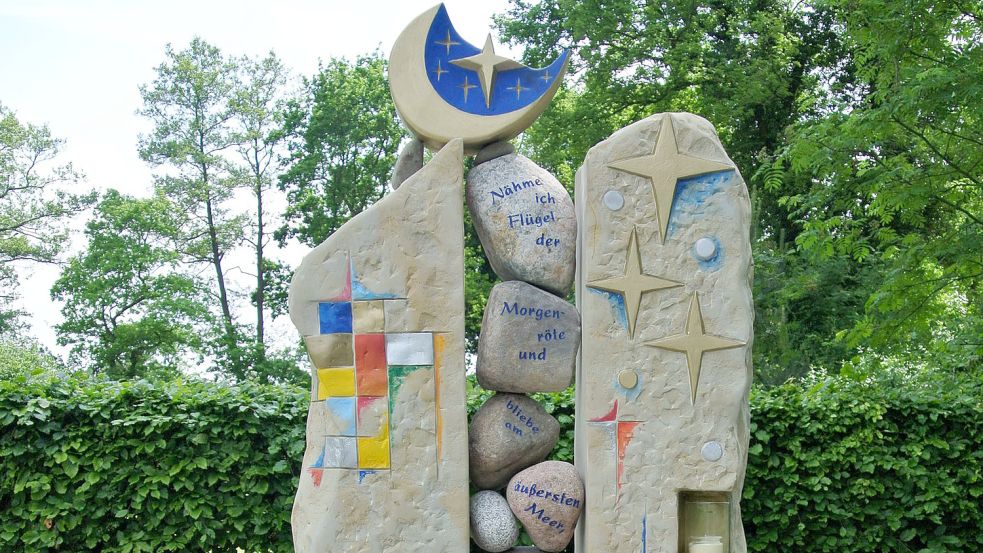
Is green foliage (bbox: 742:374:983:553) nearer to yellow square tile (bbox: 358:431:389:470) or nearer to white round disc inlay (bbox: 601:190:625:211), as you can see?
white round disc inlay (bbox: 601:190:625:211)

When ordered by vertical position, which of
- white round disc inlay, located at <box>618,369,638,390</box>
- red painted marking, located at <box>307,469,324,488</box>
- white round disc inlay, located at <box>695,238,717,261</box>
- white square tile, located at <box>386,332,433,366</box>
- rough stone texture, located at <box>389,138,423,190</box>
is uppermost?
rough stone texture, located at <box>389,138,423,190</box>

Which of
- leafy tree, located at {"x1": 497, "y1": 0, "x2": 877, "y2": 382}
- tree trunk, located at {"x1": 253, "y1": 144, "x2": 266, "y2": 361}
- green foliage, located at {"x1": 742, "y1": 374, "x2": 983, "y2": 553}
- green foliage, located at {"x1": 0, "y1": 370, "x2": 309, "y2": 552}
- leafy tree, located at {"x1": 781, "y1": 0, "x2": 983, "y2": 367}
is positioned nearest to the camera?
green foliage, located at {"x1": 0, "y1": 370, "x2": 309, "y2": 552}

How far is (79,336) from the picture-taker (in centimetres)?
1569

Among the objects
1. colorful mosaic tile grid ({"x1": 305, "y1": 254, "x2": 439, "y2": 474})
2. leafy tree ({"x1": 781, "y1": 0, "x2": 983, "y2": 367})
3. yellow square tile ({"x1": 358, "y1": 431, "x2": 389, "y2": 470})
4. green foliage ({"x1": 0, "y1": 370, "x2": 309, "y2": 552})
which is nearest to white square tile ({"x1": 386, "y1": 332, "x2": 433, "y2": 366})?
colorful mosaic tile grid ({"x1": 305, "y1": 254, "x2": 439, "y2": 474})

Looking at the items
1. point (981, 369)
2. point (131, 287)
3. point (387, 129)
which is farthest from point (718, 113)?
point (131, 287)

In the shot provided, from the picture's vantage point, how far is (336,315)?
383 cm

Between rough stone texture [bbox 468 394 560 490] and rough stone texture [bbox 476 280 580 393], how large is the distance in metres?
0.13

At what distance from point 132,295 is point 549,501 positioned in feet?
43.5

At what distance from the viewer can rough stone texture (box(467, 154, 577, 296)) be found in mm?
4062

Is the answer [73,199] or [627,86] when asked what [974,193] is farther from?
[73,199]

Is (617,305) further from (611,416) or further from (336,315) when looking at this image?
(336,315)

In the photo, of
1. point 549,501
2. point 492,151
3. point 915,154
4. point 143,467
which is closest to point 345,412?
point 549,501

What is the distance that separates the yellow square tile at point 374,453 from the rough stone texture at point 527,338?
55 cm

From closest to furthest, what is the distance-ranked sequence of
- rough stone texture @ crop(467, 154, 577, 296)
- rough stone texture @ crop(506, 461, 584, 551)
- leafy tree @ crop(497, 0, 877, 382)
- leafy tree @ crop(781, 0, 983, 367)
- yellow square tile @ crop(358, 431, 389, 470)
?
yellow square tile @ crop(358, 431, 389, 470)
rough stone texture @ crop(506, 461, 584, 551)
rough stone texture @ crop(467, 154, 577, 296)
leafy tree @ crop(781, 0, 983, 367)
leafy tree @ crop(497, 0, 877, 382)
